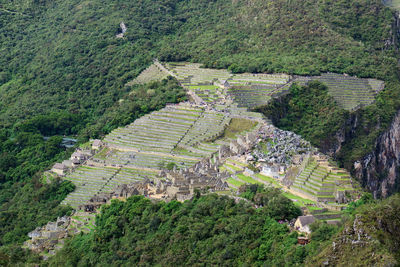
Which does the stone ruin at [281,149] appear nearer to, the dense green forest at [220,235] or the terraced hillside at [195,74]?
the dense green forest at [220,235]

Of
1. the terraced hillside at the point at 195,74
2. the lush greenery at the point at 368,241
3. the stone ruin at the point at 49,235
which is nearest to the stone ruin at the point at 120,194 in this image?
the stone ruin at the point at 49,235

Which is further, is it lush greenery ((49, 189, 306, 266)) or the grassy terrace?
the grassy terrace

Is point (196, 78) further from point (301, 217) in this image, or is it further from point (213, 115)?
point (301, 217)

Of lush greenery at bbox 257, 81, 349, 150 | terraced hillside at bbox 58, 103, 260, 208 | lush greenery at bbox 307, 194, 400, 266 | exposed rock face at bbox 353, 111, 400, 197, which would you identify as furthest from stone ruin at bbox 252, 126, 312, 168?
lush greenery at bbox 307, 194, 400, 266

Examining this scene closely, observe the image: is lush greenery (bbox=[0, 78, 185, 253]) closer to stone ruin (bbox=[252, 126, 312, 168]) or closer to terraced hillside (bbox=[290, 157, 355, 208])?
stone ruin (bbox=[252, 126, 312, 168])

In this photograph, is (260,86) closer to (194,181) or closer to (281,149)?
(281,149)

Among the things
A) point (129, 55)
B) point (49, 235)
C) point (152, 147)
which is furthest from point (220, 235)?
point (129, 55)
